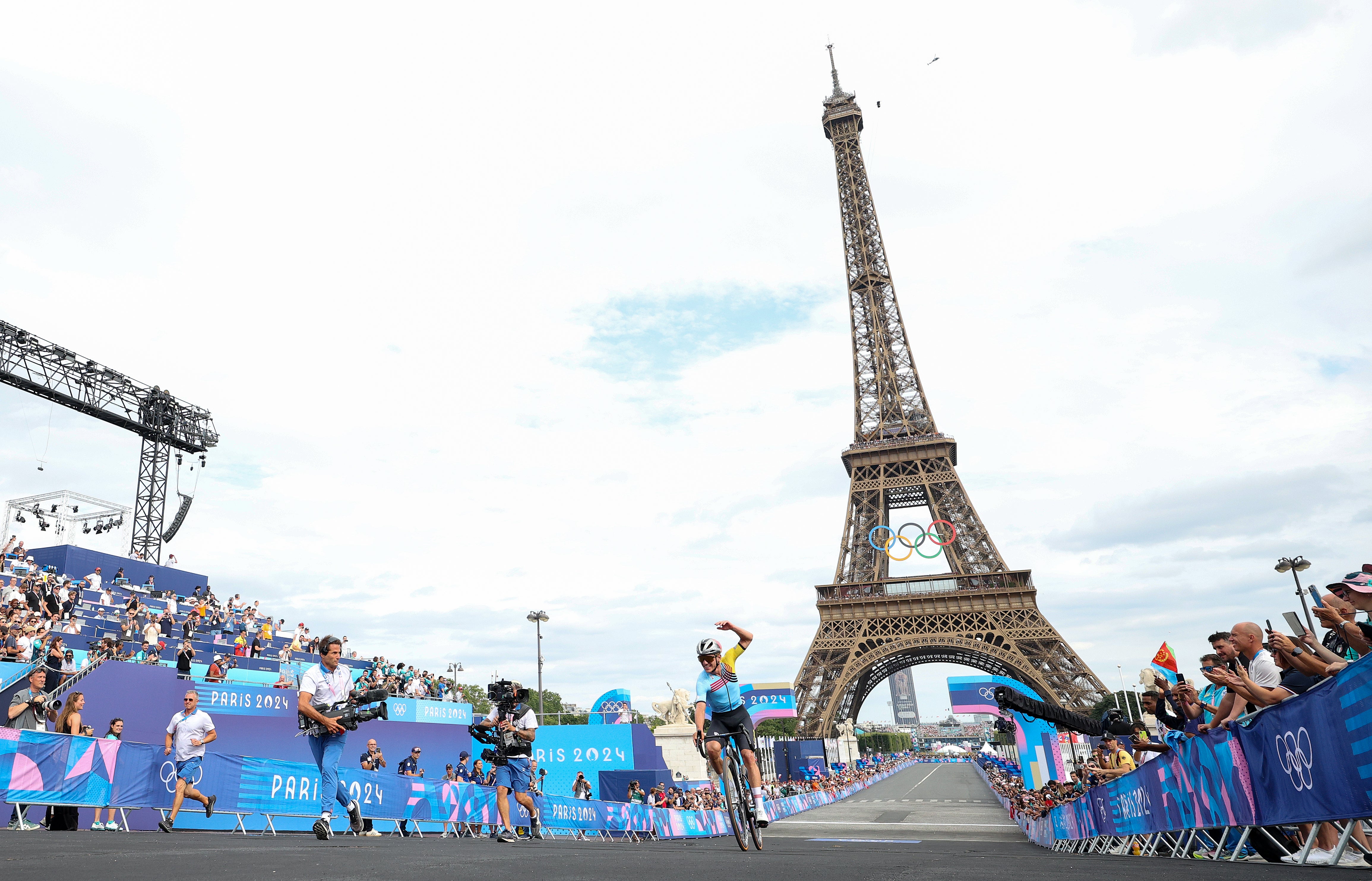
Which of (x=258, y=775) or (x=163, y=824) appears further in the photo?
(x=258, y=775)

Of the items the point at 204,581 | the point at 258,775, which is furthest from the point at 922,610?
the point at 258,775

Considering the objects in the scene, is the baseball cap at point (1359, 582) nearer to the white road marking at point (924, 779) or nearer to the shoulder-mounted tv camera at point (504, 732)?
the shoulder-mounted tv camera at point (504, 732)

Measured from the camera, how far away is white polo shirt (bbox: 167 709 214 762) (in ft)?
34.8

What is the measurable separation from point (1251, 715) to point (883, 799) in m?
49.2

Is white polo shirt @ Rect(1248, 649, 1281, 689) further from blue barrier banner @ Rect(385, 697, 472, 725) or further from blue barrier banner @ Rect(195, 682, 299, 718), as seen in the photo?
blue barrier banner @ Rect(385, 697, 472, 725)

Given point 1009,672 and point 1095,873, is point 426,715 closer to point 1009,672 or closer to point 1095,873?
point 1095,873

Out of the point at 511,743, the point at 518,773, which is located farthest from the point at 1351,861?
the point at 518,773

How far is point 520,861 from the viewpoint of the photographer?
635 centimetres

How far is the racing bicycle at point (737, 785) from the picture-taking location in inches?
343

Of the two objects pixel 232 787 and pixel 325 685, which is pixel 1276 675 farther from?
pixel 232 787

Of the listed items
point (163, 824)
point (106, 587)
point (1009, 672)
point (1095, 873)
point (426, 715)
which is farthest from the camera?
point (1009, 672)

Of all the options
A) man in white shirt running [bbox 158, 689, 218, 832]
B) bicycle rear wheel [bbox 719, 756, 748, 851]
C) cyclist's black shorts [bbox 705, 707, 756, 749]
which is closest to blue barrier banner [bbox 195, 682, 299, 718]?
man in white shirt running [bbox 158, 689, 218, 832]

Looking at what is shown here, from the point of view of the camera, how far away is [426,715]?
2444 centimetres

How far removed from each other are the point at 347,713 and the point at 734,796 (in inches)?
169
